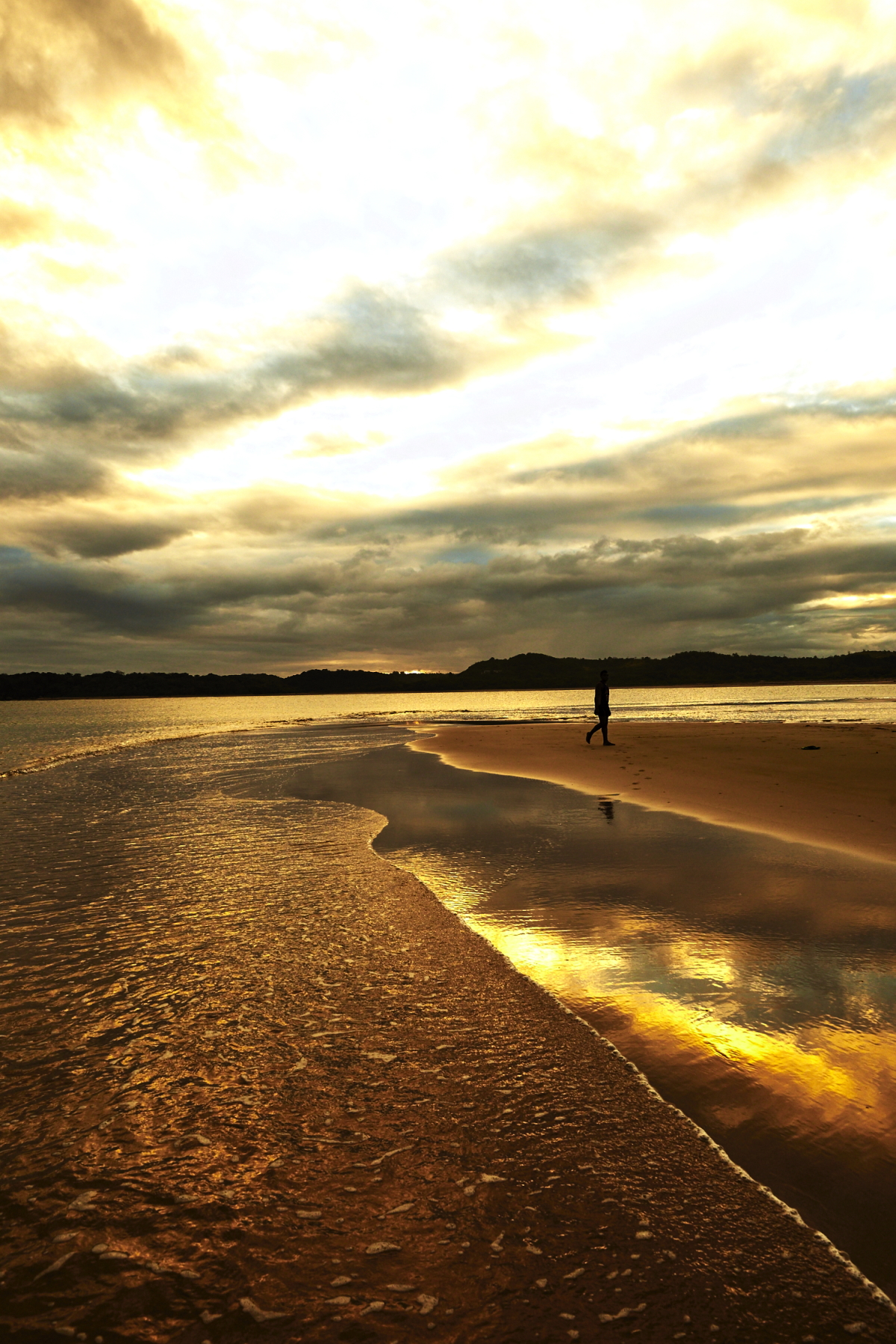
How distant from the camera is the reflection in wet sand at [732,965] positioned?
365 cm

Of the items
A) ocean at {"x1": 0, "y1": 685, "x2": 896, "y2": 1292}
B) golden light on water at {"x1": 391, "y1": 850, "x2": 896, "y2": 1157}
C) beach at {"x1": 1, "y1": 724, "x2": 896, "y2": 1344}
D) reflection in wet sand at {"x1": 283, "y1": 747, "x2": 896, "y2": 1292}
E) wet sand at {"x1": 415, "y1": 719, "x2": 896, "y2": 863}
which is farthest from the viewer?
wet sand at {"x1": 415, "y1": 719, "x2": 896, "y2": 863}

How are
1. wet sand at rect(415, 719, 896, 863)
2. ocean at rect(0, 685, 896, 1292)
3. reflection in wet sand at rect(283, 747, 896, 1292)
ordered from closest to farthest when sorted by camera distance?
reflection in wet sand at rect(283, 747, 896, 1292) < ocean at rect(0, 685, 896, 1292) < wet sand at rect(415, 719, 896, 863)

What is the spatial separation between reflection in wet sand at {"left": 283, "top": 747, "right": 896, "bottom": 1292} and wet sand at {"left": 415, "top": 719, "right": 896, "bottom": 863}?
6.09 feet

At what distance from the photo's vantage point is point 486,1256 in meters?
2.98

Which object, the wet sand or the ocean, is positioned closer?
the ocean

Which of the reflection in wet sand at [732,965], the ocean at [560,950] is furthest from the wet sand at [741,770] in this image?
the reflection in wet sand at [732,965]

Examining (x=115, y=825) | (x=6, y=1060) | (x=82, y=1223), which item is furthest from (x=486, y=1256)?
(x=115, y=825)

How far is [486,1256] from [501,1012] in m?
2.32

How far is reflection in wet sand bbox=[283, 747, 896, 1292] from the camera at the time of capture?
3.65 m

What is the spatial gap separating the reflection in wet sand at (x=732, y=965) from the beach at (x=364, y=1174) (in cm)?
30

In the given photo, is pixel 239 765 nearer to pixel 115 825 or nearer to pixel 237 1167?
pixel 115 825

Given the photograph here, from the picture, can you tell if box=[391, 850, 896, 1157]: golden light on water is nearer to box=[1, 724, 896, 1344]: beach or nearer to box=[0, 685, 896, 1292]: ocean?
box=[0, 685, 896, 1292]: ocean

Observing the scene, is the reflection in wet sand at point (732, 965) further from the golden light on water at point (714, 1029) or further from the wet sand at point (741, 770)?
the wet sand at point (741, 770)

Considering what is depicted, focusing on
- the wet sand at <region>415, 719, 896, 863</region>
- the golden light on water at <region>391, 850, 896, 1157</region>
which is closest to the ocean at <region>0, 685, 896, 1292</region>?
the golden light on water at <region>391, 850, 896, 1157</region>
